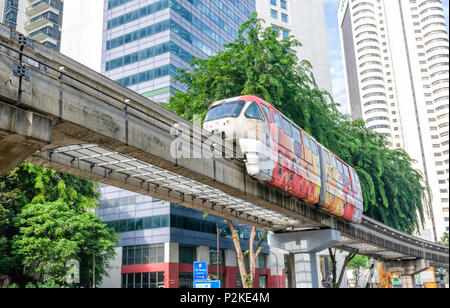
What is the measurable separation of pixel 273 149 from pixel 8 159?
10506 mm

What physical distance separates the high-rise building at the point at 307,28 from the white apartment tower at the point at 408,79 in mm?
38017

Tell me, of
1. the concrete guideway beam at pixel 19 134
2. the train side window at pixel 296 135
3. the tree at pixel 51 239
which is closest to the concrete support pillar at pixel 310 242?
the train side window at pixel 296 135

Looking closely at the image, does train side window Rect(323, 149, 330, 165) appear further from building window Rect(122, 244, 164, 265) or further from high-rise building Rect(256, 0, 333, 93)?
high-rise building Rect(256, 0, 333, 93)

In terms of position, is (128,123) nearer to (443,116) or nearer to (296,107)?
(296,107)

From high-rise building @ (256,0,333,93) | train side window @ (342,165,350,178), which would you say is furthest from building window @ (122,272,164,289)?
high-rise building @ (256,0,333,93)

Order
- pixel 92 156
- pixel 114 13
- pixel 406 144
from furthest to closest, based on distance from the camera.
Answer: pixel 406 144 → pixel 114 13 → pixel 92 156

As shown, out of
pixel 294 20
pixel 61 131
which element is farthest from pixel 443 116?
pixel 61 131

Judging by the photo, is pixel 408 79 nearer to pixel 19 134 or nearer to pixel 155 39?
pixel 155 39

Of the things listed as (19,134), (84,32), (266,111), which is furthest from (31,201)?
(84,32)

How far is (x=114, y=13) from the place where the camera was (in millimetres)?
66438

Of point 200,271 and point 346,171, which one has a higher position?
point 346,171

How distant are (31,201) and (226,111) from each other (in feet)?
83.9

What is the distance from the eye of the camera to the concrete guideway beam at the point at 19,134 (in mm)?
9805

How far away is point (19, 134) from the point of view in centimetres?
997
